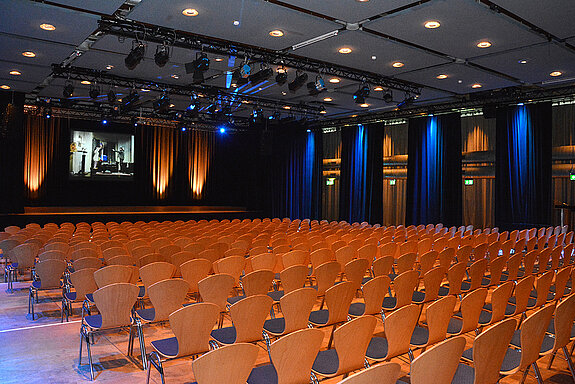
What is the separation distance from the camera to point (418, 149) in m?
17.5

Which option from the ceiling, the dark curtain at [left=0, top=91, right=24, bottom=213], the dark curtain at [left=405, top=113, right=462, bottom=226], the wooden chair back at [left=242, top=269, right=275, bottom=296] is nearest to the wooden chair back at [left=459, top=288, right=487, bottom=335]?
the wooden chair back at [left=242, top=269, right=275, bottom=296]

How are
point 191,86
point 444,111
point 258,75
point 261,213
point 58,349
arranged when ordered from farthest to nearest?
1. point 261,213
2. point 444,111
3. point 191,86
4. point 258,75
5. point 58,349

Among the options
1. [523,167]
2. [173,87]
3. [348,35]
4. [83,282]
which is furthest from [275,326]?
[523,167]

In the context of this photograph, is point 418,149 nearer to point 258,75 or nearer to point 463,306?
point 258,75

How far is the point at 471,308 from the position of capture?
14.4 ft

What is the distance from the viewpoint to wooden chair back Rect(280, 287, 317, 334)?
439 centimetres

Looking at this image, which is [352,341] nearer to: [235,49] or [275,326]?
[275,326]

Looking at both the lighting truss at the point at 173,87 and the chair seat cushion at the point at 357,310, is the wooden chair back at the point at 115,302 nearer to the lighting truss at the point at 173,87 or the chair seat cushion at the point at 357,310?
the chair seat cushion at the point at 357,310

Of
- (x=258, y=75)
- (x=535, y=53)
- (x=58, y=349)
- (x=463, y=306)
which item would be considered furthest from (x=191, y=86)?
(x=463, y=306)

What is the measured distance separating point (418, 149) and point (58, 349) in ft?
48.0

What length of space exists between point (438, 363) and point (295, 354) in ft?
3.00

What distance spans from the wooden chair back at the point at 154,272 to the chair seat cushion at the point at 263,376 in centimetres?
262

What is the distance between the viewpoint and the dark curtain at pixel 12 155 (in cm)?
1490

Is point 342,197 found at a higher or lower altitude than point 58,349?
higher
